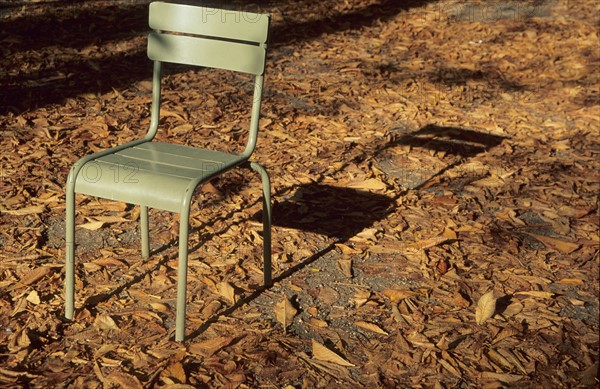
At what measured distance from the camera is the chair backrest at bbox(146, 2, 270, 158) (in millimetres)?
4090

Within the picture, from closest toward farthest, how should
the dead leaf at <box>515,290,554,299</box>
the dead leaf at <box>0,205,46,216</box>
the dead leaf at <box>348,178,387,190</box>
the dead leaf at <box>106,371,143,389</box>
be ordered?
the dead leaf at <box>106,371,143,389</box> < the dead leaf at <box>515,290,554,299</box> < the dead leaf at <box>0,205,46,216</box> < the dead leaf at <box>348,178,387,190</box>

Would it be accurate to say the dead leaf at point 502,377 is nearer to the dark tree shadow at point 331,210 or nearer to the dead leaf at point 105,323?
the dark tree shadow at point 331,210

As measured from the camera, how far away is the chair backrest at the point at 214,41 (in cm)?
409

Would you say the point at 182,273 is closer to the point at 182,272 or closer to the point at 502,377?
the point at 182,272

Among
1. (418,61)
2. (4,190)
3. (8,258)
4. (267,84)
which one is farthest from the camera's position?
(418,61)

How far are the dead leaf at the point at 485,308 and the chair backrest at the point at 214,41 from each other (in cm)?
135

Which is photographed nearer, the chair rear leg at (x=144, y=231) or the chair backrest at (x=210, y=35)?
the chair backrest at (x=210, y=35)

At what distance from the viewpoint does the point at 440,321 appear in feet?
13.9

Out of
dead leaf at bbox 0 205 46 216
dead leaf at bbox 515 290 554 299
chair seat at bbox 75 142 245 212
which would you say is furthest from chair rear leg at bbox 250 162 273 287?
dead leaf at bbox 0 205 46 216

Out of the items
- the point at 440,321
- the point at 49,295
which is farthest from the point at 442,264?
the point at 49,295

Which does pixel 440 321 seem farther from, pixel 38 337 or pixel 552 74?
pixel 552 74

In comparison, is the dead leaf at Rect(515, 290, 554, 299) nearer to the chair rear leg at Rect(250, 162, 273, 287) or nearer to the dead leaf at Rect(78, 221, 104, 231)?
the chair rear leg at Rect(250, 162, 273, 287)

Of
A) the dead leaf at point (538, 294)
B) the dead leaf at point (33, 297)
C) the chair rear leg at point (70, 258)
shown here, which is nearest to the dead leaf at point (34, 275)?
the dead leaf at point (33, 297)

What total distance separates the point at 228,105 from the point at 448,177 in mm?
2144
